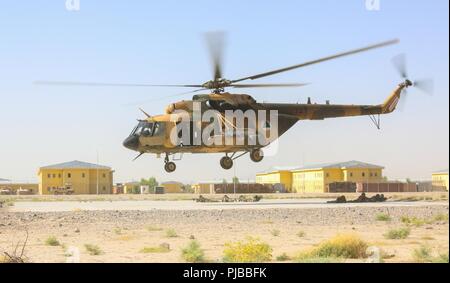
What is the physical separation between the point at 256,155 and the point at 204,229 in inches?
372

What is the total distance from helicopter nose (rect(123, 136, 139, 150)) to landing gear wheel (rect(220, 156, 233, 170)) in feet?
15.8

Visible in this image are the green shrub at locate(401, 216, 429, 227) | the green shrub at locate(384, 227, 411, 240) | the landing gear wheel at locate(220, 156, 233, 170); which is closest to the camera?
the green shrub at locate(384, 227, 411, 240)

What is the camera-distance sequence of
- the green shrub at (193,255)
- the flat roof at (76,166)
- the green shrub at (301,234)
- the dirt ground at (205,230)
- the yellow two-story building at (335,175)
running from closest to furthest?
1. the green shrub at (193,255)
2. the dirt ground at (205,230)
3. the green shrub at (301,234)
4. the flat roof at (76,166)
5. the yellow two-story building at (335,175)

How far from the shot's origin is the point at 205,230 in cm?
2448

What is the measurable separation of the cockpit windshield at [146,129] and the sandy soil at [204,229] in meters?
4.29

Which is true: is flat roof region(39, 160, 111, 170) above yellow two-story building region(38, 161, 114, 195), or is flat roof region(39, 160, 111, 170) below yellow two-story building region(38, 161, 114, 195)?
above

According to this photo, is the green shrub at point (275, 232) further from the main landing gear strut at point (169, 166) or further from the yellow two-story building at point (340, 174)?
the yellow two-story building at point (340, 174)

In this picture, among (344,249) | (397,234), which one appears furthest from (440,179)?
(344,249)

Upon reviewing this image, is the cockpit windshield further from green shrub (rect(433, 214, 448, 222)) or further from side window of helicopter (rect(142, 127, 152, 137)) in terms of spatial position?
green shrub (rect(433, 214, 448, 222))

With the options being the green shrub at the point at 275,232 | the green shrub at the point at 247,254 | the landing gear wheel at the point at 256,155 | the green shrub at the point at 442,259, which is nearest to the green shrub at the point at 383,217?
the green shrub at the point at 275,232

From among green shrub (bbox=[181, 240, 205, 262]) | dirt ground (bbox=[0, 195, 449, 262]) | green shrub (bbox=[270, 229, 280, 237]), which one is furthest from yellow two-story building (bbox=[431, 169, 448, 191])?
green shrub (bbox=[181, 240, 205, 262])

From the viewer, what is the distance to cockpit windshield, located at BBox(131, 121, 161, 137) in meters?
33.2

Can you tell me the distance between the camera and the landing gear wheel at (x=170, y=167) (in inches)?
1275
